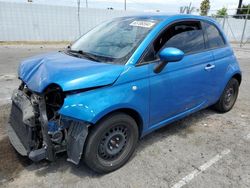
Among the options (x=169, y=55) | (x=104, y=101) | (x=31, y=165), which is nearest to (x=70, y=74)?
(x=104, y=101)

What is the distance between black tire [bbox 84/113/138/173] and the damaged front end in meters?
0.13

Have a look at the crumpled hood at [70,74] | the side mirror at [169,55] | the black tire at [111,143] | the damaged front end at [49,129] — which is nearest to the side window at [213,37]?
the side mirror at [169,55]

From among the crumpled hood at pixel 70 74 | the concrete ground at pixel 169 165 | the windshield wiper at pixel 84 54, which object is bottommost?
the concrete ground at pixel 169 165

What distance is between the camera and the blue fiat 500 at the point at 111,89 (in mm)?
2559

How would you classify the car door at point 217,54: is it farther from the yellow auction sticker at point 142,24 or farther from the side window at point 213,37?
the yellow auction sticker at point 142,24

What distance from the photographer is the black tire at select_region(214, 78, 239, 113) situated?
15.0ft

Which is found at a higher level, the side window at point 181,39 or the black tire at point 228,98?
the side window at point 181,39

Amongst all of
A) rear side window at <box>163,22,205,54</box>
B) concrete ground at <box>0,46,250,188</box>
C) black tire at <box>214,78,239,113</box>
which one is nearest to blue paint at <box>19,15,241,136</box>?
rear side window at <box>163,22,205,54</box>

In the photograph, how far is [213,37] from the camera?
413 centimetres

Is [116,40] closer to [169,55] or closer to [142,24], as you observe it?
[142,24]

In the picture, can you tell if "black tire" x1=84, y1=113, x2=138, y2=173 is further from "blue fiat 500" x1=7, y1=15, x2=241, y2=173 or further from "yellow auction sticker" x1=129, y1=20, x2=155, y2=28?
"yellow auction sticker" x1=129, y1=20, x2=155, y2=28

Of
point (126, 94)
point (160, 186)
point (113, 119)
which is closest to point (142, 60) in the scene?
point (126, 94)

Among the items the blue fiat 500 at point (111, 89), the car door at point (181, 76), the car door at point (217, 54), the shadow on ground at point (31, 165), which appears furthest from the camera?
the car door at point (217, 54)

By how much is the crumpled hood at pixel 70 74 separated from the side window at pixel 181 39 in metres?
0.56
